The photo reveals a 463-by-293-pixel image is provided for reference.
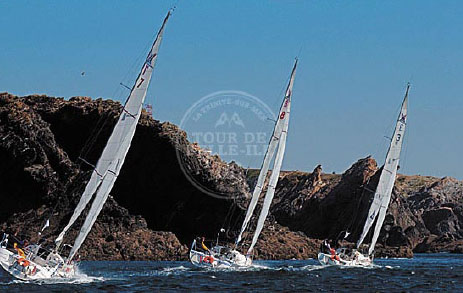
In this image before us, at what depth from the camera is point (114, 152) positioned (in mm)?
35812

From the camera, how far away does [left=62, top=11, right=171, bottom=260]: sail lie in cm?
3575

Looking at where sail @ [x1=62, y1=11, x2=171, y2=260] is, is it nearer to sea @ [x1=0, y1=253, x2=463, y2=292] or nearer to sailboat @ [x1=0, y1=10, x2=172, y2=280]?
sailboat @ [x1=0, y1=10, x2=172, y2=280]

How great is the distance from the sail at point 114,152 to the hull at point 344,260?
32.1 meters

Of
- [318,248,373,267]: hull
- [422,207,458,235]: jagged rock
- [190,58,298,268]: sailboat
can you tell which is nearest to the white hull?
[190,58,298,268]: sailboat

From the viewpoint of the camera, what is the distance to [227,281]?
4441 cm

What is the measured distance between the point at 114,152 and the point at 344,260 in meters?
35.1

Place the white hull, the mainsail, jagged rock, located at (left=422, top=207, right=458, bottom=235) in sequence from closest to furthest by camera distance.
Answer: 1. the white hull
2. the mainsail
3. jagged rock, located at (left=422, top=207, right=458, bottom=235)

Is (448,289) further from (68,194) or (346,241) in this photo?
(346,241)

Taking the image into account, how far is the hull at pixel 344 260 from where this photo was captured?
64625 millimetres

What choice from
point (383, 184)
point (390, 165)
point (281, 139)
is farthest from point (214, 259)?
point (390, 165)

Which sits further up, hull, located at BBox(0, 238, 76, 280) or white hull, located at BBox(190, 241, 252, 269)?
white hull, located at BBox(190, 241, 252, 269)

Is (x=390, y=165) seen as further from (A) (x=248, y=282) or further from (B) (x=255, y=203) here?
(A) (x=248, y=282)

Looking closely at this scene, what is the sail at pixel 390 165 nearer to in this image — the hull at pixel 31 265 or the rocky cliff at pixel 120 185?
the rocky cliff at pixel 120 185

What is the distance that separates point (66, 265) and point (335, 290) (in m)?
15.0
